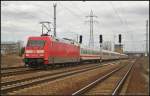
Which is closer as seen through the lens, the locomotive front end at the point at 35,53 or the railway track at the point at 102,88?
the railway track at the point at 102,88

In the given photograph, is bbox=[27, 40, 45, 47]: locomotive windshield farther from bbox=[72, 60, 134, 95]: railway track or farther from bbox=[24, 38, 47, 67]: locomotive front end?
bbox=[72, 60, 134, 95]: railway track

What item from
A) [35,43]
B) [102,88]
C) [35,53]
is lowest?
[102,88]

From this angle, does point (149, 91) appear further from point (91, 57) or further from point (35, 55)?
point (91, 57)

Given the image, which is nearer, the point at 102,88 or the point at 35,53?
the point at 102,88

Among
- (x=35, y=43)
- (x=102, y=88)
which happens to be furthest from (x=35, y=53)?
(x=102, y=88)

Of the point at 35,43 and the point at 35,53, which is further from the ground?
the point at 35,43

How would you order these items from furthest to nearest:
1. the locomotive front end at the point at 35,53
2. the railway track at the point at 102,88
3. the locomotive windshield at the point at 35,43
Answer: the locomotive windshield at the point at 35,43 → the locomotive front end at the point at 35,53 → the railway track at the point at 102,88

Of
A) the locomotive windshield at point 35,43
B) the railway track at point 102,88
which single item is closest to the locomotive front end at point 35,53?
the locomotive windshield at point 35,43

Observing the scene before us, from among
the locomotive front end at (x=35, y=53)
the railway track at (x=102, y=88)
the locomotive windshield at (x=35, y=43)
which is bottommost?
the railway track at (x=102, y=88)

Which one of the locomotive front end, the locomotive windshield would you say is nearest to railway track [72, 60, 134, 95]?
the locomotive front end

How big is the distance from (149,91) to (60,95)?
4807mm

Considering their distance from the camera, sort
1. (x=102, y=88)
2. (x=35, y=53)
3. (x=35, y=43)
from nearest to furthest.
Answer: (x=102, y=88) < (x=35, y=53) < (x=35, y=43)

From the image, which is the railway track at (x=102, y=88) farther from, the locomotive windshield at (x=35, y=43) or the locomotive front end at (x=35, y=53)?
the locomotive windshield at (x=35, y=43)

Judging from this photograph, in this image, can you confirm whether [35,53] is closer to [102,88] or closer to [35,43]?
[35,43]
